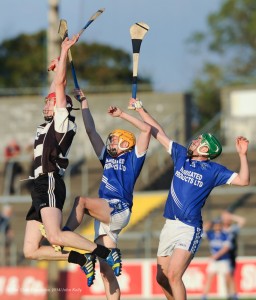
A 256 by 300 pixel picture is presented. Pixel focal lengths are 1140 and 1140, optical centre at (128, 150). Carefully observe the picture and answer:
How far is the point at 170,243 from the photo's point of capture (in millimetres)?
13172

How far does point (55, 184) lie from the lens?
12945 millimetres

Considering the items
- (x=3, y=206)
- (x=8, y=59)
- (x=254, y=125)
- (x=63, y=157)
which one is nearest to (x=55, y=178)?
(x=63, y=157)

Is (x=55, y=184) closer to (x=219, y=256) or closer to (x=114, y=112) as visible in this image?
(x=114, y=112)

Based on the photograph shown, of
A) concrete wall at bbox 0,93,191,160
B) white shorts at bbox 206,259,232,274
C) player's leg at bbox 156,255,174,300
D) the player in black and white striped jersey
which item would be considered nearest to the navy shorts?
the player in black and white striped jersey

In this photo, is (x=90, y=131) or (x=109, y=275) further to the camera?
(x=90, y=131)

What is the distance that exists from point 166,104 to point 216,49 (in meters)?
23.8

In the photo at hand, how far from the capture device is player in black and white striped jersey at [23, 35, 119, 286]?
12750 mm

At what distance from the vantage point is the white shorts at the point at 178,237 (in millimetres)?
13086

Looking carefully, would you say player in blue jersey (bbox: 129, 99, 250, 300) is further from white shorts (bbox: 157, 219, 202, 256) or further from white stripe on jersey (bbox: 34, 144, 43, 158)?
white stripe on jersey (bbox: 34, 144, 43, 158)

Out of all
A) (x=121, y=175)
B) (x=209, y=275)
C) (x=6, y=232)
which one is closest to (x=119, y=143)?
(x=121, y=175)

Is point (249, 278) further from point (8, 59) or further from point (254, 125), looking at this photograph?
point (8, 59)

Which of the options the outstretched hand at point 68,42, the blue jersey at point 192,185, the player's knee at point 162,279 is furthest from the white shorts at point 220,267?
the outstretched hand at point 68,42

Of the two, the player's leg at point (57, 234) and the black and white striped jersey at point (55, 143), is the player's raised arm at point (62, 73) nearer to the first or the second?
the black and white striped jersey at point (55, 143)

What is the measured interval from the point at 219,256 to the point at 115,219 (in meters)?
9.25
